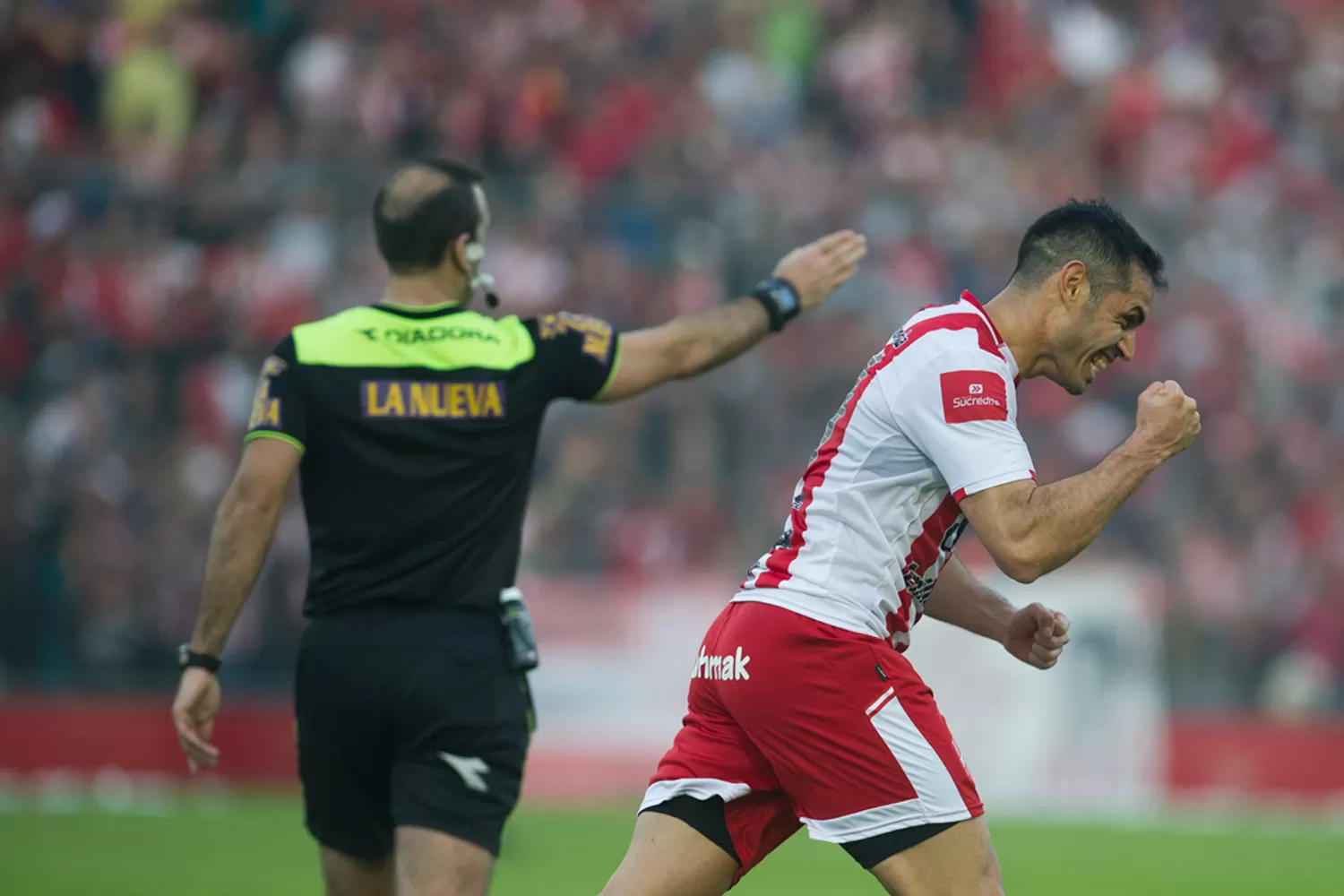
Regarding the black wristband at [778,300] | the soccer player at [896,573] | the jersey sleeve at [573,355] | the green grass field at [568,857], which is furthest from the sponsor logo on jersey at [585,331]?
the green grass field at [568,857]

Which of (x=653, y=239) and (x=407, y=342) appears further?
(x=653, y=239)

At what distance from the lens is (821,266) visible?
636cm

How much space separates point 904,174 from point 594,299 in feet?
12.6

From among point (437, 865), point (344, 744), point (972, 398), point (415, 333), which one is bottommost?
point (437, 865)

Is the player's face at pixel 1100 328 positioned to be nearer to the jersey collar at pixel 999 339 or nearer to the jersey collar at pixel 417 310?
the jersey collar at pixel 999 339

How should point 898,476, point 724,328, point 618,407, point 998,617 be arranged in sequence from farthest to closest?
point 618,407 < point 724,328 < point 998,617 < point 898,476

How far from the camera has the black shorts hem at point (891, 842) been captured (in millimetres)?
4855

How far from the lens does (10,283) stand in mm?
15961

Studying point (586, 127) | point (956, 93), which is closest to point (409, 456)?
point (586, 127)

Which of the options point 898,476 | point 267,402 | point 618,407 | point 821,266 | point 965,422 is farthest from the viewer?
point 618,407

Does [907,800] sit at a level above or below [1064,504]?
below

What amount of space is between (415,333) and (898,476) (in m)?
1.54

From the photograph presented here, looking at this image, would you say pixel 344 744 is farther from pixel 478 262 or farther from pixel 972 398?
pixel 972 398

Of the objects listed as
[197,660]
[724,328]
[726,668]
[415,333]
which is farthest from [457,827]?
[724,328]
